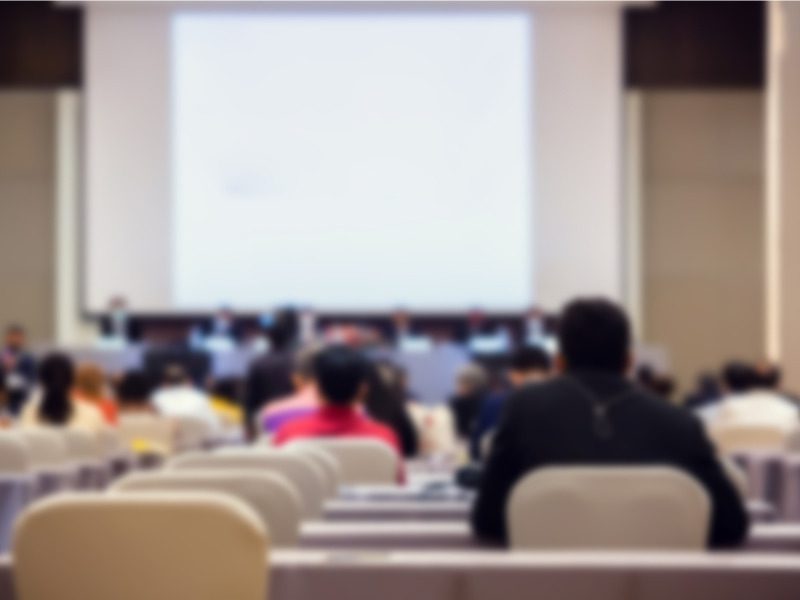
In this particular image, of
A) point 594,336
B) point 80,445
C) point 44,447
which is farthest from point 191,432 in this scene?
point 594,336

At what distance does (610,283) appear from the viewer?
75.1 feet

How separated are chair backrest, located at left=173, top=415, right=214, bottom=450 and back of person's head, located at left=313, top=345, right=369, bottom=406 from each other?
2.95m

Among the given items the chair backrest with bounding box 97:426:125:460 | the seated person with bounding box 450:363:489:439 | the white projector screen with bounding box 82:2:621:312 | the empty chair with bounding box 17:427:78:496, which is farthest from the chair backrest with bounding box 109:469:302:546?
the white projector screen with bounding box 82:2:621:312

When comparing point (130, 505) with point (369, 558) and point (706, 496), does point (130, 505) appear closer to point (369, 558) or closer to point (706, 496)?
point (369, 558)

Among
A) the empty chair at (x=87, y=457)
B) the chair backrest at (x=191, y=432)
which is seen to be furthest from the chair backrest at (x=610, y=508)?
the chair backrest at (x=191, y=432)

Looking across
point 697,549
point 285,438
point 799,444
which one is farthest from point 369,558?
point 799,444

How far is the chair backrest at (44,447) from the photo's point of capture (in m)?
7.10

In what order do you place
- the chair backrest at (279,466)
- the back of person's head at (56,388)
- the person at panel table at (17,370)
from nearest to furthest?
the chair backrest at (279,466) → the back of person's head at (56,388) → the person at panel table at (17,370)

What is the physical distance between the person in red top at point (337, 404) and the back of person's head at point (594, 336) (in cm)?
241

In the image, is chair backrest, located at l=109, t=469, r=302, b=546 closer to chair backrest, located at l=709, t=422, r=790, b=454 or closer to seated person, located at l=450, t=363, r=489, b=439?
chair backrest, located at l=709, t=422, r=790, b=454

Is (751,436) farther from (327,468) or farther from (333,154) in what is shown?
(333,154)

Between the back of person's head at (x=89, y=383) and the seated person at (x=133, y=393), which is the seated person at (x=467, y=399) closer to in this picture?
the seated person at (x=133, y=393)

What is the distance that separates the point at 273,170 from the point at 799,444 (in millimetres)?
15098

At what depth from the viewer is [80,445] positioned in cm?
783
